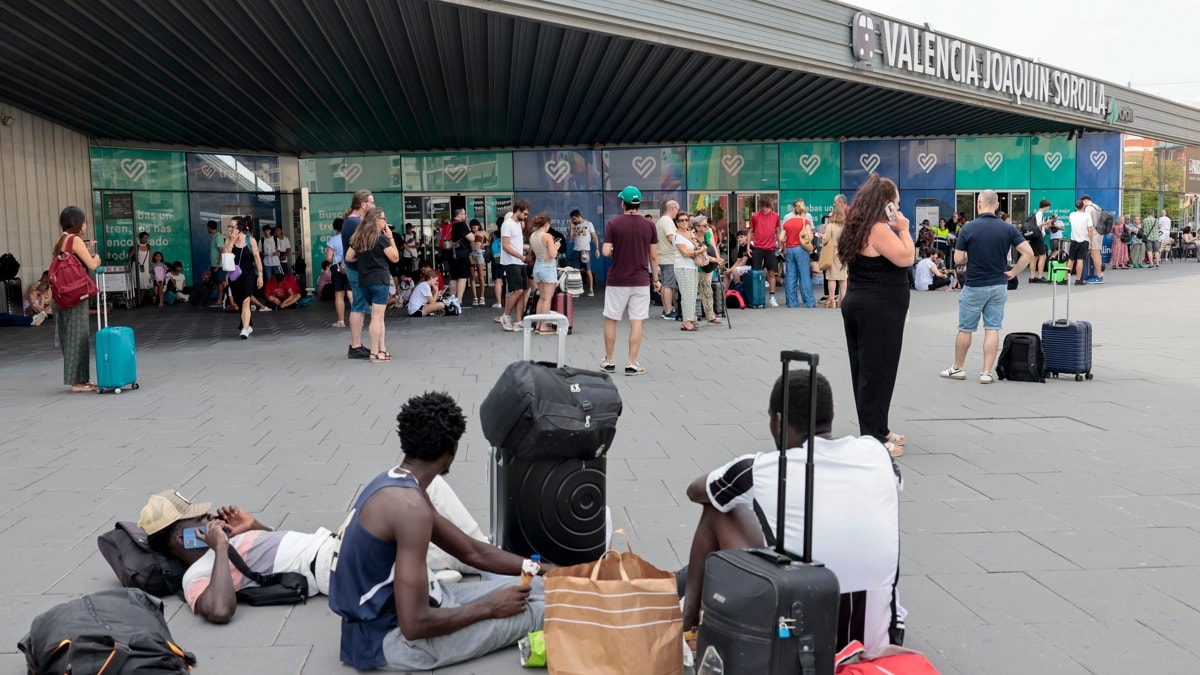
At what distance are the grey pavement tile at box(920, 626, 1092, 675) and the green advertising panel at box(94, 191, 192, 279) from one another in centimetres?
2020

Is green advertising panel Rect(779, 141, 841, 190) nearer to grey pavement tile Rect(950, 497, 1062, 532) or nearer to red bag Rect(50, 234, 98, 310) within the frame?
red bag Rect(50, 234, 98, 310)

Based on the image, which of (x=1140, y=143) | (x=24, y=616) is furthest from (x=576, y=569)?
(x=1140, y=143)

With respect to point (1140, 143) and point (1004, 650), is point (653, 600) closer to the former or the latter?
point (1004, 650)

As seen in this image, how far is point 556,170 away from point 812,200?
633cm

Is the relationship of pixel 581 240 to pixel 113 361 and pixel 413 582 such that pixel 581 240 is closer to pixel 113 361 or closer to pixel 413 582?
pixel 113 361

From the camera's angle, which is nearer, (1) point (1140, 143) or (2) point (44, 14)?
(2) point (44, 14)

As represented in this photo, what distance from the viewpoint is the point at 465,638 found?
A: 11.6 feet

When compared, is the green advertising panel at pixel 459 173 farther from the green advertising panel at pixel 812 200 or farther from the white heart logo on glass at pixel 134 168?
the green advertising panel at pixel 812 200

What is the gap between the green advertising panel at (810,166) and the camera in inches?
985

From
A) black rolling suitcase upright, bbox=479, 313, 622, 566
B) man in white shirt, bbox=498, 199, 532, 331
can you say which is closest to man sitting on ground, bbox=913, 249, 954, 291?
man in white shirt, bbox=498, 199, 532, 331

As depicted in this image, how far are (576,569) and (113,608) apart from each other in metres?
1.48

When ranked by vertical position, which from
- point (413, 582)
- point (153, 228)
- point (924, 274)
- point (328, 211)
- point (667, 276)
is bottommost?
point (413, 582)

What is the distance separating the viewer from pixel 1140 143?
1296 inches

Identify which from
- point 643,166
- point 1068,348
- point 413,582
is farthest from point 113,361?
point 643,166
